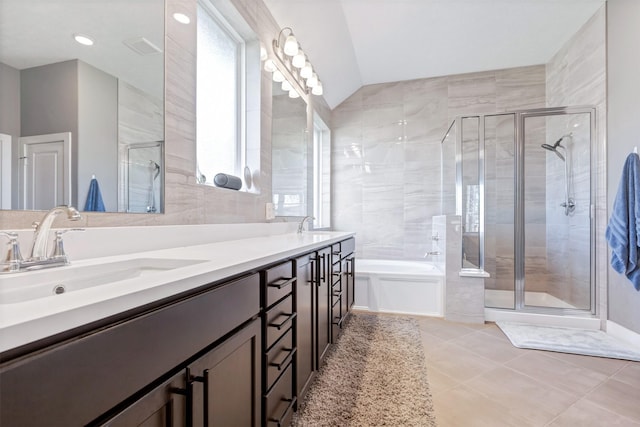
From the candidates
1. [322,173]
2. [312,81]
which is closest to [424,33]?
[312,81]

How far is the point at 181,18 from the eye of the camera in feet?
4.38

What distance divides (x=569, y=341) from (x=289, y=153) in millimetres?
2580

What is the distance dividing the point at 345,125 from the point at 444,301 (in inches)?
101

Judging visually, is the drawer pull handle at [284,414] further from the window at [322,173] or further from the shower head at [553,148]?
the shower head at [553,148]

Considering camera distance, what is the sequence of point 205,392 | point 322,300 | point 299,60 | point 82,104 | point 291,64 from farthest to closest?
point 291,64, point 299,60, point 322,300, point 82,104, point 205,392

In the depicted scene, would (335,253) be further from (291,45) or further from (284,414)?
(291,45)

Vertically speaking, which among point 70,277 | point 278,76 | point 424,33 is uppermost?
point 424,33

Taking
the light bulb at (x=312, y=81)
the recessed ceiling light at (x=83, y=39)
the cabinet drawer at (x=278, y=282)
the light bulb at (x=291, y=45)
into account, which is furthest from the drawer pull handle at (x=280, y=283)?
the light bulb at (x=312, y=81)

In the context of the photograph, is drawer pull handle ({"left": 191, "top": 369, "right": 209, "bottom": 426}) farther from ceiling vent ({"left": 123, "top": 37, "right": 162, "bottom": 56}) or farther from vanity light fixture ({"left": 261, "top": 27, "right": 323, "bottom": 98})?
vanity light fixture ({"left": 261, "top": 27, "right": 323, "bottom": 98})

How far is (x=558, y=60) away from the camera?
323 centimetres

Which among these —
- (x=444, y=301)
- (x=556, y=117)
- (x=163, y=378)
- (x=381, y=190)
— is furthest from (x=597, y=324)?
(x=163, y=378)

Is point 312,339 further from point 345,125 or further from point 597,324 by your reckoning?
point 345,125

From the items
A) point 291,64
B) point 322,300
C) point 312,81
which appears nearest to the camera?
point 322,300

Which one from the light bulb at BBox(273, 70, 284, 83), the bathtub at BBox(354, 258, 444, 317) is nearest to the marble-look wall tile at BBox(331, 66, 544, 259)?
the bathtub at BBox(354, 258, 444, 317)
